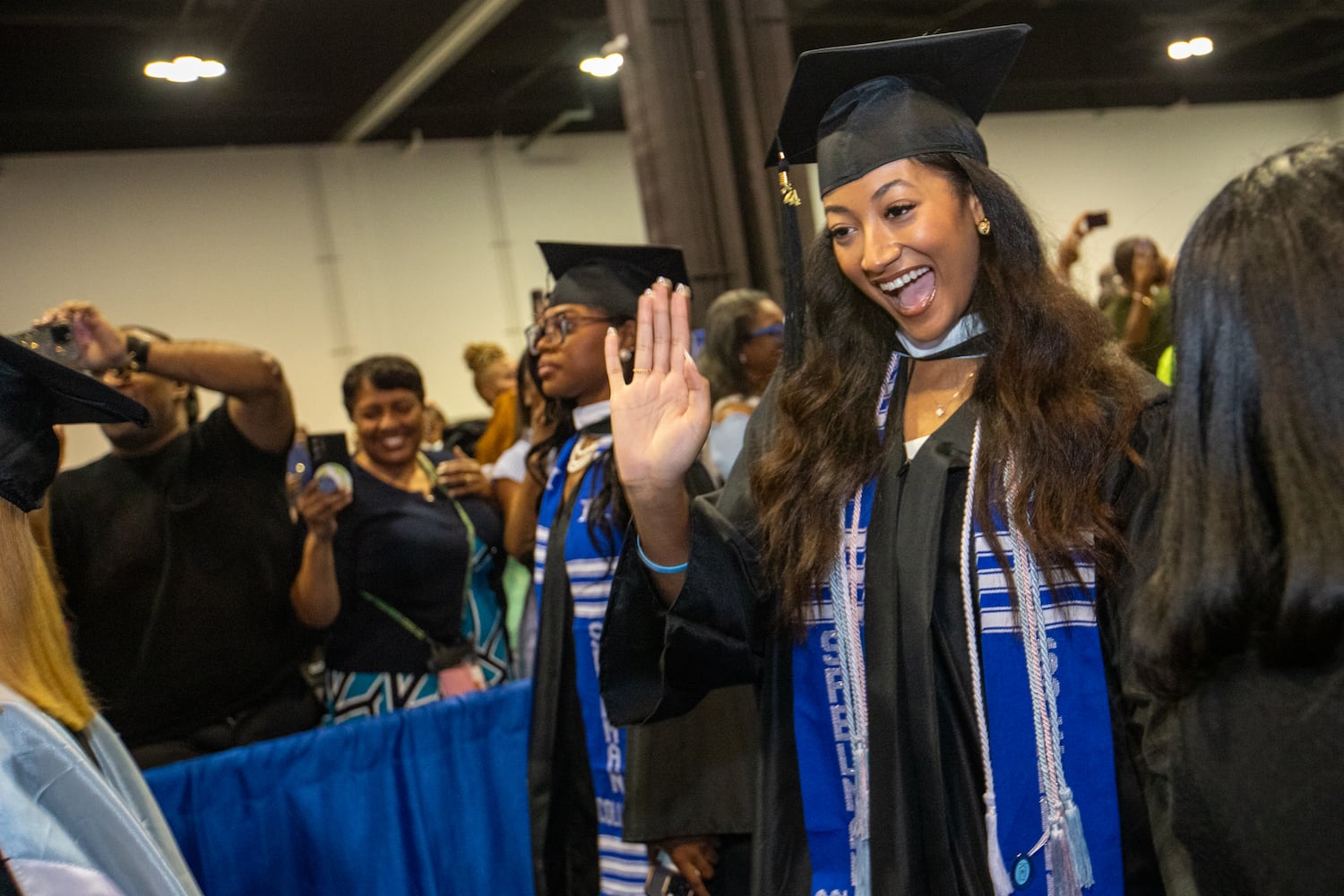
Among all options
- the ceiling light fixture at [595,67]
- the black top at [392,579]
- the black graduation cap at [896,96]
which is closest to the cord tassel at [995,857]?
the black graduation cap at [896,96]

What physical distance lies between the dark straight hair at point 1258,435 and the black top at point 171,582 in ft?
8.86

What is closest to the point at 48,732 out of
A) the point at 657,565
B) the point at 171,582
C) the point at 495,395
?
the point at 657,565

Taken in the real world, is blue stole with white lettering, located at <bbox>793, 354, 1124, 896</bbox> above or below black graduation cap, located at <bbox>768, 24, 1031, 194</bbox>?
below

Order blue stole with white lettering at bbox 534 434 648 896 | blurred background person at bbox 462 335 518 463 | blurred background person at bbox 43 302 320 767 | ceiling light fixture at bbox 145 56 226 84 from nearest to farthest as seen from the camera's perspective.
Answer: blue stole with white lettering at bbox 534 434 648 896, blurred background person at bbox 43 302 320 767, blurred background person at bbox 462 335 518 463, ceiling light fixture at bbox 145 56 226 84

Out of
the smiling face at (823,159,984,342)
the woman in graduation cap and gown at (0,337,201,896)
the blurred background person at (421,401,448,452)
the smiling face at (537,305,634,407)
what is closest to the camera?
the woman in graduation cap and gown at (0,337,201,896)

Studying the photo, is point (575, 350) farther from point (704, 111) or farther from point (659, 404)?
point (704, 111)

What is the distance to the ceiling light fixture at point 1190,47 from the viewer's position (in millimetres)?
4129

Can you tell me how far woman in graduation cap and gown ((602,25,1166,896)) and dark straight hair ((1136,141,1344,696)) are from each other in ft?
1.60

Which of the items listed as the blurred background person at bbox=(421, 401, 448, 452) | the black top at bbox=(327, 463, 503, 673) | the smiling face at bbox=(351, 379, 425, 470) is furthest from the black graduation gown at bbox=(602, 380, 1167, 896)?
the blurred background person at bbox=(421, 401, 448, 452)

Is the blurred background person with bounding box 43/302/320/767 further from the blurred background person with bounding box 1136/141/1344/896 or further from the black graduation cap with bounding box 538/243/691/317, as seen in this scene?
the blurred background person with bounding box 1136/141/1344/896

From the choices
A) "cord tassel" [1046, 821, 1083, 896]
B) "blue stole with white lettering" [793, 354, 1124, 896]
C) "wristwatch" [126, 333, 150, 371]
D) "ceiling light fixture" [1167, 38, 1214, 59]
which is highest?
"ceiling light fixture" [1167, 38, 1214, 59]

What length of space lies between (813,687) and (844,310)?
0.66 m

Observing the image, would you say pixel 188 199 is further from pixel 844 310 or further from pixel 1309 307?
pixel 1309 307

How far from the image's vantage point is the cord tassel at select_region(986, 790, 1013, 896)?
65.3 inches
